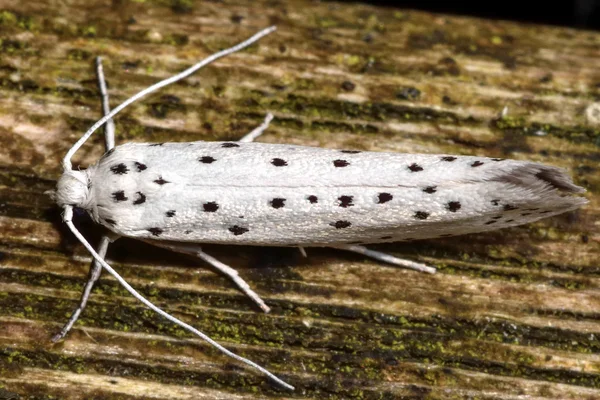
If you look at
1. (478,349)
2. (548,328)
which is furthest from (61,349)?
(548,328)

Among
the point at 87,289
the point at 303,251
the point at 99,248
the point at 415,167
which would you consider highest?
the point at 415,167

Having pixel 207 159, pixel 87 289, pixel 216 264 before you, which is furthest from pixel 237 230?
pixel 87 289

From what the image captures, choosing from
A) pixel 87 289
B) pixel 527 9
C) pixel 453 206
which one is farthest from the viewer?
pixel 527 9

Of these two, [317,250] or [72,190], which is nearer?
[72,190]

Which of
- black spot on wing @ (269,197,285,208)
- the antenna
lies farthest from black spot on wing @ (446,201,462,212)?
the antenna

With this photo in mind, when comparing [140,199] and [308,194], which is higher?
[308,194]

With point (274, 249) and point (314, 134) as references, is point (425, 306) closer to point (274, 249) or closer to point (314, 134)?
point (274, 249)

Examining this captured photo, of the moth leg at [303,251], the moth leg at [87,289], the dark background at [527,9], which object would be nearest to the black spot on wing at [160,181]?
the moth leg at [87,289]

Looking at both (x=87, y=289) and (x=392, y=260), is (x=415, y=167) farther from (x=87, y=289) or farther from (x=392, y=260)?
(x=87, y=289)
